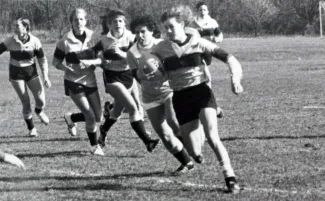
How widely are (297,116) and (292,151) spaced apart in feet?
13.5

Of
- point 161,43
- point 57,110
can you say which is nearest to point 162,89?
point 161,43

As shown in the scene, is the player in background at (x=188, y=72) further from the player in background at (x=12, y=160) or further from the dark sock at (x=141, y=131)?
the player in background at (x=12, y=160)

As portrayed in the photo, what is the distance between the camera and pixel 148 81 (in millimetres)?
8203

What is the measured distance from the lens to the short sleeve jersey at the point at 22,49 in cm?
1170

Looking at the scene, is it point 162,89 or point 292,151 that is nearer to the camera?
point 162,89

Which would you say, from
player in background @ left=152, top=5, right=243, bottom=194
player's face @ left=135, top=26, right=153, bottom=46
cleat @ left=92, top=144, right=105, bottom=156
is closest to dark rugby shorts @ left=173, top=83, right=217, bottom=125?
player in background @ left=152, top=5, right=243, bottom=194

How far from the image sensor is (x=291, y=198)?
6.78 meters

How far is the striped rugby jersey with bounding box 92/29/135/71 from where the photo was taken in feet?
31.3

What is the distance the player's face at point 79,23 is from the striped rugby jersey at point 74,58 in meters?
0.10

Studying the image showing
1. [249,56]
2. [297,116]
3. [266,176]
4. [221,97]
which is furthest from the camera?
[249,56]

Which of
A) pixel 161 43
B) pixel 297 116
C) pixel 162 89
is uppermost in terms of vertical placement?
pixel 161 43

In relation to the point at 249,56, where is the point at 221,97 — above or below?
above

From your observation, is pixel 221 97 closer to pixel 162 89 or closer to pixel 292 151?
pixel 292 151

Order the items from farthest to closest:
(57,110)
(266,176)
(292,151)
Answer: (57,110) < (292,151) < (266,176)
